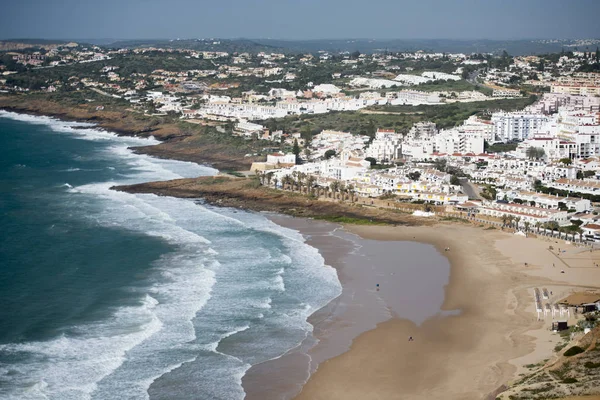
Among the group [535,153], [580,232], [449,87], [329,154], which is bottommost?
[580,232]

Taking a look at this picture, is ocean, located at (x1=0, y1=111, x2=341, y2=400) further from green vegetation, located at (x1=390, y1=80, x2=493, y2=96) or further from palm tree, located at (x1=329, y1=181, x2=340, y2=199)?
green vegetation, located at (x1=390, y1=80, x2=493, y2=96)

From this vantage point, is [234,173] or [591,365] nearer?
[591,365]

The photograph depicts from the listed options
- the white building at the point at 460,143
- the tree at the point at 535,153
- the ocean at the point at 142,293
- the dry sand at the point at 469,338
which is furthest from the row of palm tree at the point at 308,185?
the tree at the point at 535,153

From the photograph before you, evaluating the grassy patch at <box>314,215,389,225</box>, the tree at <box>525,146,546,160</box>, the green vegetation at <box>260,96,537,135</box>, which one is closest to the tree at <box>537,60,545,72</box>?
the green vegetation at <box>260,96,537,135</box>

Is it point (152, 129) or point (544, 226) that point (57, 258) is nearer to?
point (544, 226)

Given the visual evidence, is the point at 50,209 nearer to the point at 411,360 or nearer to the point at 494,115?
the point at 411,360

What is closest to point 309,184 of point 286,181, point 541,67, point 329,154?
point 286,181
